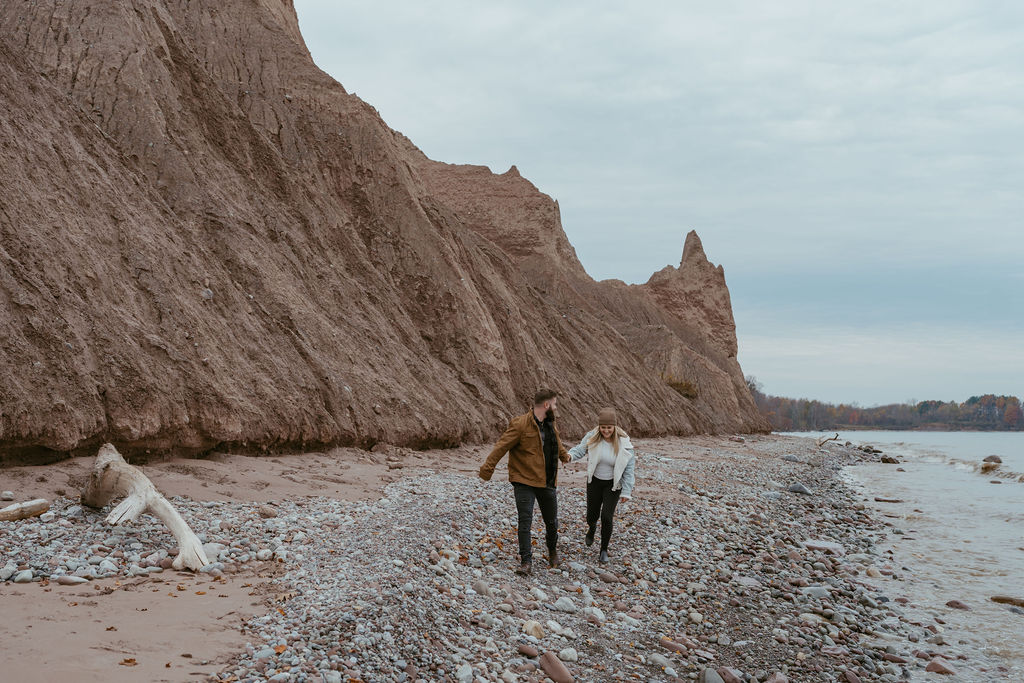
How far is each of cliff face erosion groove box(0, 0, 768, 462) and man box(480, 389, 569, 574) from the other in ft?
17.5

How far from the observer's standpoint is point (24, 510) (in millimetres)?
6410

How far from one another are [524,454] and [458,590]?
167 cm

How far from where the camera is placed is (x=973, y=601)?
9.72 metres

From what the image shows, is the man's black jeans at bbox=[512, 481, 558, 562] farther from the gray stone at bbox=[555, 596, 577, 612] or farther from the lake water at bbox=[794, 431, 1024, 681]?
the lake water at bbox=[794, 431, 1024, 681]

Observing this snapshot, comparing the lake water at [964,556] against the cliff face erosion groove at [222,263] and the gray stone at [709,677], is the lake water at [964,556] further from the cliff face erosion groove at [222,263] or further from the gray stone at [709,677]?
the cliff face erosion groove at [222,263]

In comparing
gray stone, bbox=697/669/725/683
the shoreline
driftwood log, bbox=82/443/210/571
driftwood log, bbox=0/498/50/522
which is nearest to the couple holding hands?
the shoreline

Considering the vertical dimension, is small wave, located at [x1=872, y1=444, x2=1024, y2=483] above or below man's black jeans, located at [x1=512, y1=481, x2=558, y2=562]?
below

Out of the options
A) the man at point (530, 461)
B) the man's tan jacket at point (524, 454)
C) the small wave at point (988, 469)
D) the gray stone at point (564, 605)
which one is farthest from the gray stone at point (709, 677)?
the small wave at point (988, 469)

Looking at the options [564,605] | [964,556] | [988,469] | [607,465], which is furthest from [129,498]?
[988,469]

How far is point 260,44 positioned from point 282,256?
384 inches

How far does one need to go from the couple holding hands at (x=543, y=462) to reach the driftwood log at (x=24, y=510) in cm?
413

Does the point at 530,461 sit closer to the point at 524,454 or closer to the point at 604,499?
the point at 524,454

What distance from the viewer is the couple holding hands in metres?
7.41

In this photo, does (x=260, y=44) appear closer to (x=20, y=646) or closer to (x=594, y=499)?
(x=594, y=499)
